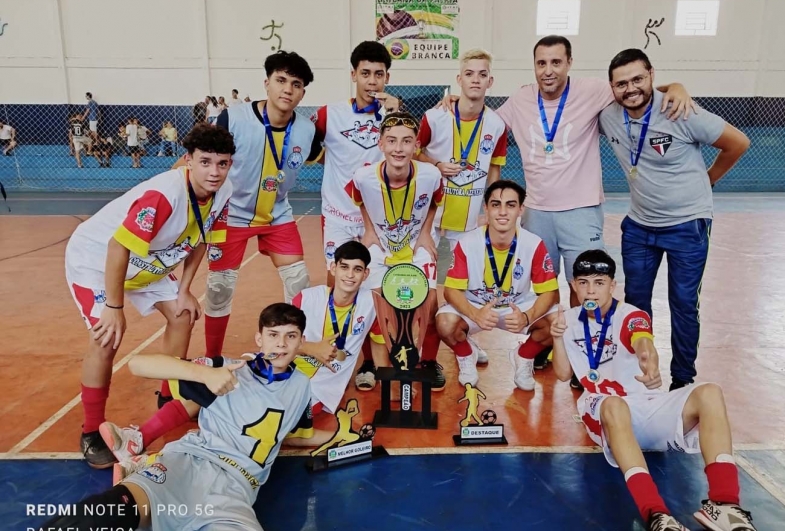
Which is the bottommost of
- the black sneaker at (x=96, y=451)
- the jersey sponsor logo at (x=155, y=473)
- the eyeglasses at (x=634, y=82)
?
the black sneaker at (x=96, y=451)

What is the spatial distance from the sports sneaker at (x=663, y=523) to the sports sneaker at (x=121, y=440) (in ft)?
8.35

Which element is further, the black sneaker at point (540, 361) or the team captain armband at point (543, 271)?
the black sneaker at point (540, 361)

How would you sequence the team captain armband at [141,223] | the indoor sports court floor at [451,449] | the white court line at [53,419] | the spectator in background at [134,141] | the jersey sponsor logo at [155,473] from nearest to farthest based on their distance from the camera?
the jersey sponsor logo at [155,473]
the indoor sports court floor at [451,449]
the team captain armband at [141,223]
the white court line at [53,419]
the spectator in background at [134,141]

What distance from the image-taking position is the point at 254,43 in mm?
17688

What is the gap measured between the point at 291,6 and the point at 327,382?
1607 centimetres

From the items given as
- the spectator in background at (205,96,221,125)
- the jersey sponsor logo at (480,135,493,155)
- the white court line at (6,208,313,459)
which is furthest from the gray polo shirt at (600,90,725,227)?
the spectator in background at (205,96,221,125)

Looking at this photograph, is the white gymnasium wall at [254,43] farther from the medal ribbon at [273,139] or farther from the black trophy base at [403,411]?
the black trophy base at [403,411]

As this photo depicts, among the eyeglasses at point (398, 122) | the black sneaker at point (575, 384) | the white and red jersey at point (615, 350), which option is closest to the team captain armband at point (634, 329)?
the white and red jersey at point (615, 350)

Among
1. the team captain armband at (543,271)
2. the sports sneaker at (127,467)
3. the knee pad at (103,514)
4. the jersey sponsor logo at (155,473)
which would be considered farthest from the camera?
the team captain armband at (543,271)

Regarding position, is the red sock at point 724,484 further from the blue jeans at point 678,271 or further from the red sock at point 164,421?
the red sock at point 164,421

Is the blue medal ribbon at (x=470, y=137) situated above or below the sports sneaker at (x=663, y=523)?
above

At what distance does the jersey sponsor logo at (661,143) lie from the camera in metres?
3.90

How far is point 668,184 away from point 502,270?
1233 mm

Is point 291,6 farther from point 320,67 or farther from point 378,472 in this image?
point 378,472
